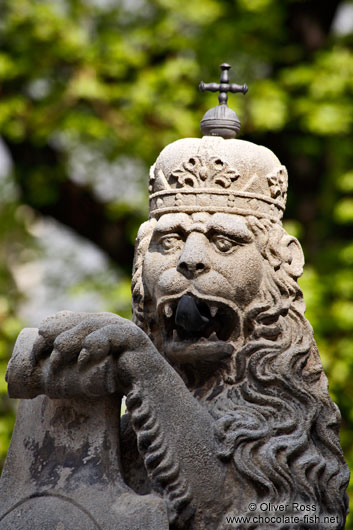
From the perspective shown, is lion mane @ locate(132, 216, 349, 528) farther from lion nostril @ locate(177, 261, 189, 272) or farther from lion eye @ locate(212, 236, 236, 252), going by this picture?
lion nostril @ locate(177, 261, 189, 272)

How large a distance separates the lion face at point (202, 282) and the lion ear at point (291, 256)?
148 mm

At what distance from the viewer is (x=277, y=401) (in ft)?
14.6

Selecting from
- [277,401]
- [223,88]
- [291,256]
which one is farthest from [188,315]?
[223,88]

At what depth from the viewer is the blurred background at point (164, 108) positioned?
9.31 meters

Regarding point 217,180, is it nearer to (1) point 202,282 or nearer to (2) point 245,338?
(1) point 202,282

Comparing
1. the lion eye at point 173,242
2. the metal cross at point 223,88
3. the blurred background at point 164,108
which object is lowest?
the lion eye at point 173,242

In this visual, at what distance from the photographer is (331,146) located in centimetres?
978

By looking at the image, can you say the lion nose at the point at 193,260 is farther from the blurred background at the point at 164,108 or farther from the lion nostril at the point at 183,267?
the blurred background at the point at 164,108

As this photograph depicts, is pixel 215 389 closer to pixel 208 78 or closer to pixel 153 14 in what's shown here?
pixel 208 78

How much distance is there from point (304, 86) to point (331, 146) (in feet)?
2.11

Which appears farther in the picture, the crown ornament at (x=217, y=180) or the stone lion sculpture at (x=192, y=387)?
the crown ornament at (x=217, y=180)

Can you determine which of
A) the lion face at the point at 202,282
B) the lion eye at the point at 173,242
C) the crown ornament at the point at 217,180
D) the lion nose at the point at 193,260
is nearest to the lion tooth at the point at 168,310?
the lion face at the point at 202,282

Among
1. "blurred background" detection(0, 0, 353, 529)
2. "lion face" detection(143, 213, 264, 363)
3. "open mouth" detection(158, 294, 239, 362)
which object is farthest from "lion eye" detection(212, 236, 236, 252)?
"blurred background" detection(0, 0, 353, 529)

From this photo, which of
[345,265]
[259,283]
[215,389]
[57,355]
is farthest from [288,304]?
[345,265]
